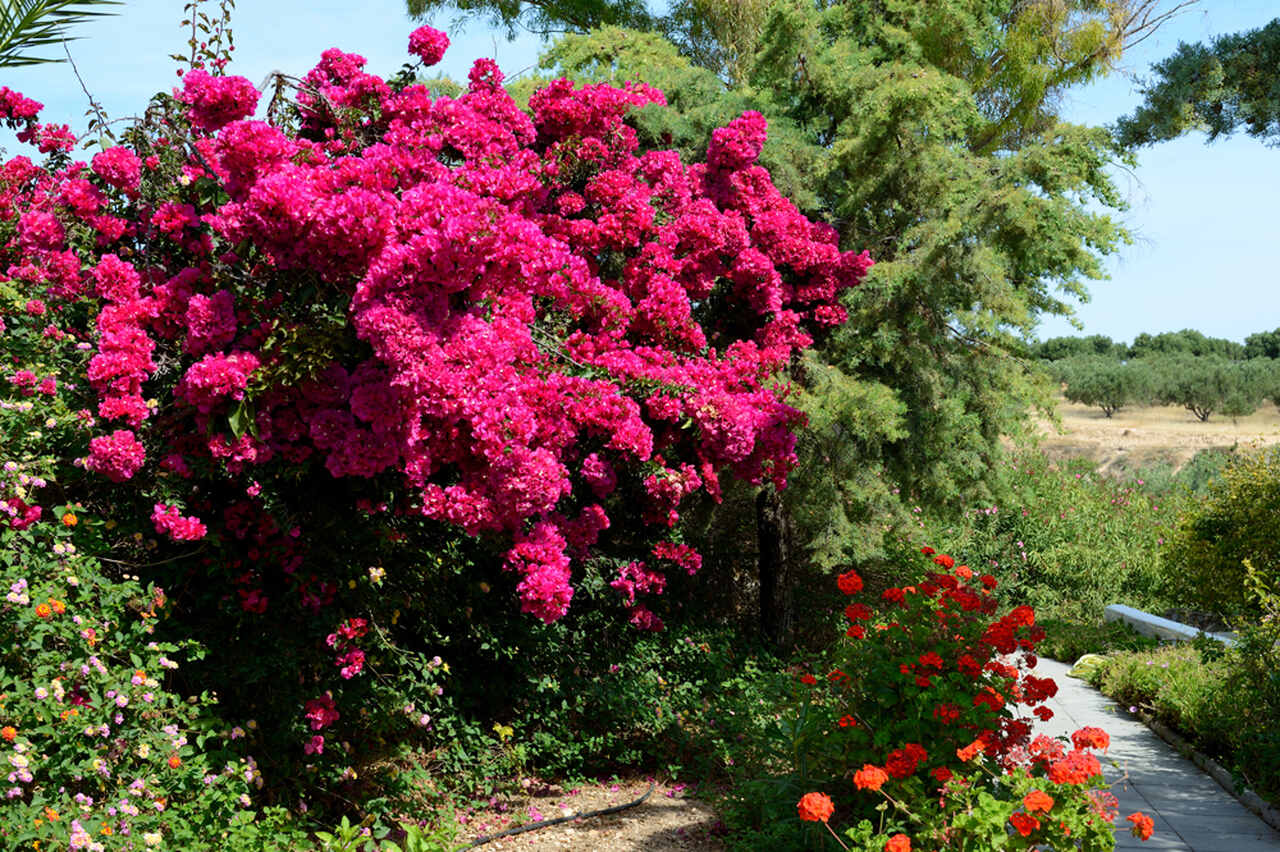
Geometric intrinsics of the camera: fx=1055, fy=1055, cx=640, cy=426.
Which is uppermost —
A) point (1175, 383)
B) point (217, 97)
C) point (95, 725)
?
point (1175, 383)

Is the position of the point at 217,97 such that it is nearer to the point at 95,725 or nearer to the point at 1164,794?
the point at 95,725

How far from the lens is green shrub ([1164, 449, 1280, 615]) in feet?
22.8

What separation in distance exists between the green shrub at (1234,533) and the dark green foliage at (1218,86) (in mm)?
2351

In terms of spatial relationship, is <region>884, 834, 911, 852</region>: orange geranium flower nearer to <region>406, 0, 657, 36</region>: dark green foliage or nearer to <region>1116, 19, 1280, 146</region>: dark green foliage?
<region>1116, 19, 1280, 146</region>: dark green foliage

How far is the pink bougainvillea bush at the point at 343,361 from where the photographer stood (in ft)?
12.5

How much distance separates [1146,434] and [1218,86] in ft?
73.6

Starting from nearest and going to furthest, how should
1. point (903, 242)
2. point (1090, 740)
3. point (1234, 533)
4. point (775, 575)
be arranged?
point (1090, 740) → point (903, 242) → point (1234, 533) → point (775, 575)

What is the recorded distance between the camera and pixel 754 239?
636cm

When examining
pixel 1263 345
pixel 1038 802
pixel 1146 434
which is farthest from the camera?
pixel 1263 345

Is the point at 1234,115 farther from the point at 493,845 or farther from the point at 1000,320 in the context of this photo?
the point at 493,845

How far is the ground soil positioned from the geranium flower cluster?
38.3 inches

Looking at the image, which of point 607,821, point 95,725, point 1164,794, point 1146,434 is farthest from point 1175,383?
point 95,725

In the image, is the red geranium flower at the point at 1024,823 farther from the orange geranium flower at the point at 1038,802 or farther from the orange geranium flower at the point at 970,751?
the orange geranium flower at the point at 970,751

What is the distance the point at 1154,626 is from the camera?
8.91m
